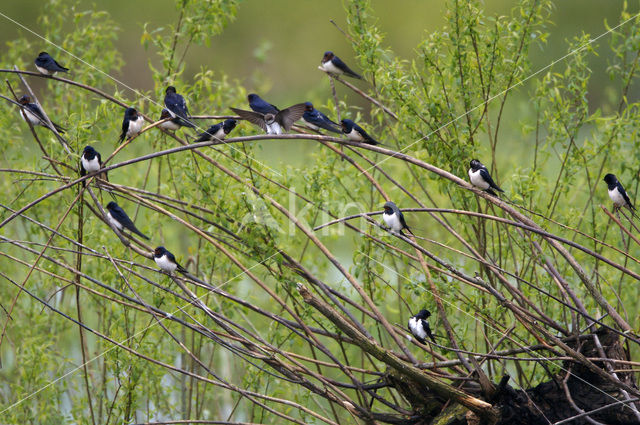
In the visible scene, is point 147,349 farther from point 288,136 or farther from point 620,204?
point 620,204

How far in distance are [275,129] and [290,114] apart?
0.14 m

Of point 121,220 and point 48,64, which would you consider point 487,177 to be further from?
point 48,64

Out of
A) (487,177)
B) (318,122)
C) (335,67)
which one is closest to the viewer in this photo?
(487,177)

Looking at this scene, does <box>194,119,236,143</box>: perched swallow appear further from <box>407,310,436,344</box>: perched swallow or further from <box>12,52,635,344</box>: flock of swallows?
<box>407,310,436,344</box>: perched swallow

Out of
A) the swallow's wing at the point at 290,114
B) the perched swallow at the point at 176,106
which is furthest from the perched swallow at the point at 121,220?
the swallow's wing at the point at 290,114

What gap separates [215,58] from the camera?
12.2 m

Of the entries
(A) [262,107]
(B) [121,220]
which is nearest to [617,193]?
(A) [262,107]

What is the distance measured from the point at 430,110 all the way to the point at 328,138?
39.4 inches

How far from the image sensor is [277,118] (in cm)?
426

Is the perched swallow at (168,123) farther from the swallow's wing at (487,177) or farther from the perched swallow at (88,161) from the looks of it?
the swallow's wing at (487,177)

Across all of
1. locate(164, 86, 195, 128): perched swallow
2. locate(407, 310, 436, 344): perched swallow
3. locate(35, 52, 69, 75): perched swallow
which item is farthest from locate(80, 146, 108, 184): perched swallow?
locate(407, 310, 436, 344): perched swallow

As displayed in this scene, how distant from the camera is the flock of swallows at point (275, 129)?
13.9 feet

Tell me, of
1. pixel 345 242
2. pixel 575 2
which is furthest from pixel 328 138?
pixel 575 2

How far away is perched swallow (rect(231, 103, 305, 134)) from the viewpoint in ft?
13.8
